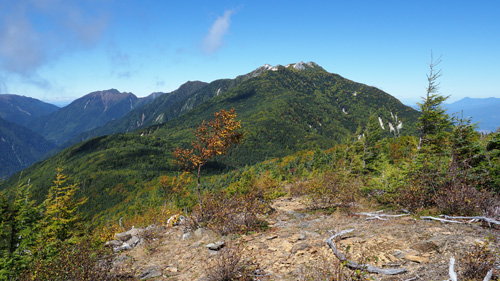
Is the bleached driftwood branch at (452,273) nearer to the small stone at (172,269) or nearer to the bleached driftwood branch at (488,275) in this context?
the bleached driftwood branch at (488,275)

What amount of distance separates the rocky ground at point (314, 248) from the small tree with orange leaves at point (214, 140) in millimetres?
3403

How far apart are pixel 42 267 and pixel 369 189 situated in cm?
1330

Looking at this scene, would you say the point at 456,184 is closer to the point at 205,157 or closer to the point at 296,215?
the point at 296,215

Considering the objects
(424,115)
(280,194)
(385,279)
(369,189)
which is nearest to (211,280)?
(385,279)

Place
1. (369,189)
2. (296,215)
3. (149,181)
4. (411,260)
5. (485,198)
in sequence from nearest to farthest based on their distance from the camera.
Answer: (411,260)
(485,198)
(296,215)
(369,189)
(149,181)

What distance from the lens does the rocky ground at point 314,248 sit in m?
5.30

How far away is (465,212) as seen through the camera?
7.36 meters

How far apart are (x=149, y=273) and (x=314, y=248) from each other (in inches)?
202

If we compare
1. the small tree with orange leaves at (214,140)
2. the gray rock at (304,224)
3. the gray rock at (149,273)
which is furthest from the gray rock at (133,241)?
the gray rock at (304,224)

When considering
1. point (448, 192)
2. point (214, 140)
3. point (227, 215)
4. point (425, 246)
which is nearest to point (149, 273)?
point (227, 215)

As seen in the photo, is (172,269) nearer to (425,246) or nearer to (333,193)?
(425,246)

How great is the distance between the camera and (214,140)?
11453 millimetres

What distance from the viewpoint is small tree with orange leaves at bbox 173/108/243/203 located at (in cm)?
1141

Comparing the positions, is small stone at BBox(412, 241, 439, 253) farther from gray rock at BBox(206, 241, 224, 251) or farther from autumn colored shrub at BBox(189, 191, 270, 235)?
gray rock at BBox(206, 241, 224, 251)
